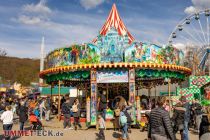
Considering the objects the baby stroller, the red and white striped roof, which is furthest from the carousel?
the red and white striped roof

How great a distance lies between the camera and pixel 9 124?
849 centimetres

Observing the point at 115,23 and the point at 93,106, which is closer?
the point at 93,106

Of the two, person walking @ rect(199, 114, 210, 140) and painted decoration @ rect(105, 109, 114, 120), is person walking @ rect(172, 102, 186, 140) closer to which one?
person walking @ rect(199, 114, 210, 140)

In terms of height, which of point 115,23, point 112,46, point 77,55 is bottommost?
point 77,55

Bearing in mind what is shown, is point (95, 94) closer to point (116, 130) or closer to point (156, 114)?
point (116, 130)

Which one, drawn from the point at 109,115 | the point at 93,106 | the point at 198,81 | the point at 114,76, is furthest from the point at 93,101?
the point at 198,81

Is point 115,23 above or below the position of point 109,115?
above

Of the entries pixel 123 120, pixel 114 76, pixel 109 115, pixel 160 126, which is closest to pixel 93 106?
pixel 109 115

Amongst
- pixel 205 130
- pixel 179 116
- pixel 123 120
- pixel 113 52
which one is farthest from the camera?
pixel 113 52

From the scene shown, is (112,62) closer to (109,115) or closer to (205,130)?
(109,115)

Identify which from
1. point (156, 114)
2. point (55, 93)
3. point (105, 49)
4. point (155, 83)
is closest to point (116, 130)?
point (105, 49)

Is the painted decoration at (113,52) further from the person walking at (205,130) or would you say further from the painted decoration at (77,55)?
the person walking at (205,130)

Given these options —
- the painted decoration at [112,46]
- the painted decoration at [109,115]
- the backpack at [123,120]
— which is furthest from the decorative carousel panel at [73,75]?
the backpack at [123,120]

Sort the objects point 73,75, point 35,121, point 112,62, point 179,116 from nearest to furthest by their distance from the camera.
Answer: point 179,116 < point 35,121 < point 112,62 < point 73,75
